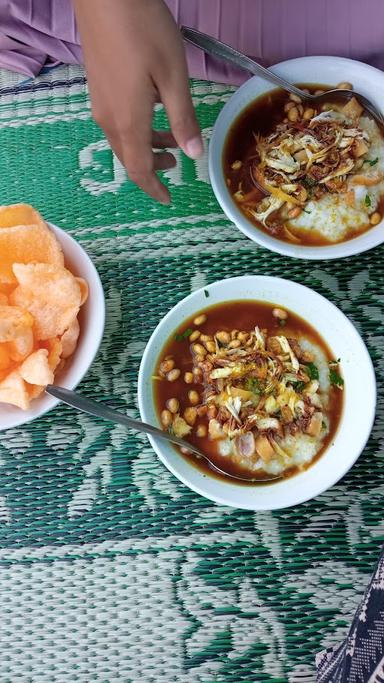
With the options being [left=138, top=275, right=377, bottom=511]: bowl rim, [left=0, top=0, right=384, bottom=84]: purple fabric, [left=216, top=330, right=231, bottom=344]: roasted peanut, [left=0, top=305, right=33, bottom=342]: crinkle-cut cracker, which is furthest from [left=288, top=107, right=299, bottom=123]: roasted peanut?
[left=0, top=305, right=33, bottom=342]: crinkle-cut cracker

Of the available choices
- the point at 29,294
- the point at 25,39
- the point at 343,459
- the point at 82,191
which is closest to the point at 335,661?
the point at 343,459

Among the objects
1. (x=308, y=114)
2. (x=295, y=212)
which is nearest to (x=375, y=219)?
(x=295, y=212)

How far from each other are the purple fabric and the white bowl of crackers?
52 cm

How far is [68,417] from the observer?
4.72 ft

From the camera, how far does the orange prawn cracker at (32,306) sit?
49.3 inches

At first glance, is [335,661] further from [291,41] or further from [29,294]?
[291,41]

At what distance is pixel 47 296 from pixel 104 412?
0.76 feet

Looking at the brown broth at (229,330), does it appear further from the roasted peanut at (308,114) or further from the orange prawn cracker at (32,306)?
the roasted peanut at (308,114)

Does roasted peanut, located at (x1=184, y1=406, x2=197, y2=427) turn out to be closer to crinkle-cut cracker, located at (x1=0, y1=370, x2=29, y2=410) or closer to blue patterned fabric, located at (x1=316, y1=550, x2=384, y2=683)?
crinkle-cut cracker, located at (x1=0, y1=370, x2=29, y2=410)

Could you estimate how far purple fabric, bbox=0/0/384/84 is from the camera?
1604 millimetres

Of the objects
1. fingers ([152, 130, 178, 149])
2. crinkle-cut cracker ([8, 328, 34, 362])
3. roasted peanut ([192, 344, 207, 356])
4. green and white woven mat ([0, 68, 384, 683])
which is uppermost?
fingers ([152, 130, 178, 149])

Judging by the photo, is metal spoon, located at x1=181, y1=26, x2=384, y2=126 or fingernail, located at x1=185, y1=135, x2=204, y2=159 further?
metal spoon, located at x1=181, y1=26, x2=384, y2=126

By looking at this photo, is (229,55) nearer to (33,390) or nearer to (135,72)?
(135,72)

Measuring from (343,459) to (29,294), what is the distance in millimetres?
633
